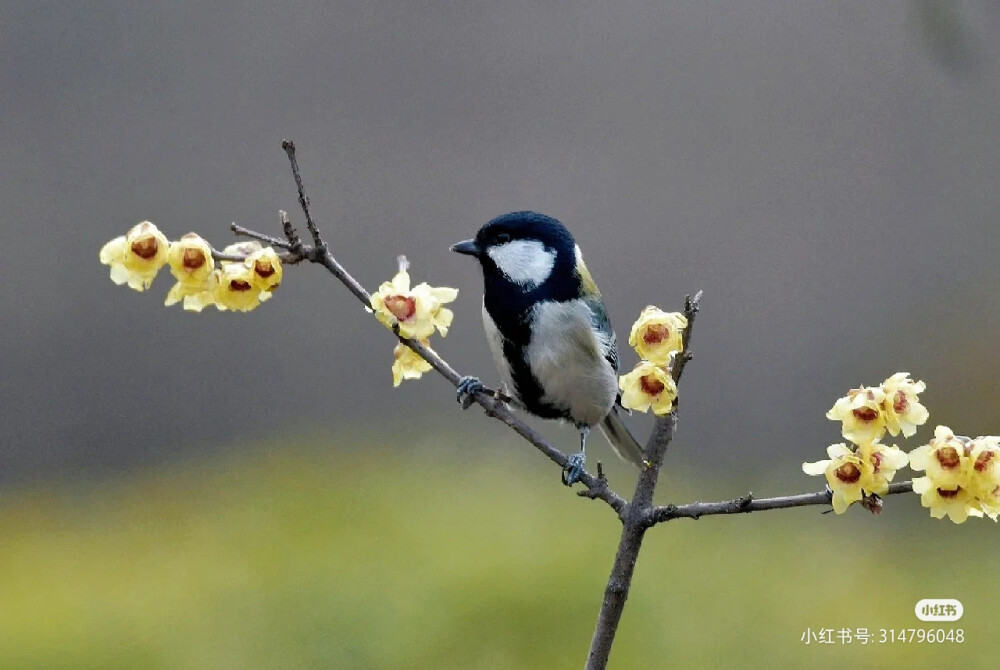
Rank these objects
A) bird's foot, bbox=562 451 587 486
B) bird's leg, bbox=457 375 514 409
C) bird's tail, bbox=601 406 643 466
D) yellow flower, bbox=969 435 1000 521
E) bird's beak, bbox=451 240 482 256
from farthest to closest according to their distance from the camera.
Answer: bird's tail, bbox=601 406 643 466
bird's beak, bbox=451 240 482 256
bird's leg, bbox=457 375 514 409
bird's foot, bbox=562 451 587 486
yellow flower, bbox=969 435 1000 521

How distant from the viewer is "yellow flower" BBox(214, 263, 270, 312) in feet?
2.51

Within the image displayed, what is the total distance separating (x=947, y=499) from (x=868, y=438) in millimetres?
60

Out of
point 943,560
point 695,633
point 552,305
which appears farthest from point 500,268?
point 943,560

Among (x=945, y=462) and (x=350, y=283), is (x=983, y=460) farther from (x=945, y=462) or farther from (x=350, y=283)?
(x=350, y=283)

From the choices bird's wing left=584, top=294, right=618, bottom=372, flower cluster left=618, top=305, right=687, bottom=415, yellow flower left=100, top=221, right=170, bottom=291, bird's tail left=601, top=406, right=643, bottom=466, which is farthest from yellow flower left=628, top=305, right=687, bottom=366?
bird's tail left=601, top=406, right=643, bottom=466

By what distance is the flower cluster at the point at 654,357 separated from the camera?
70cm

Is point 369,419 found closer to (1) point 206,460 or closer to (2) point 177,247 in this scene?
(1) point 206,460

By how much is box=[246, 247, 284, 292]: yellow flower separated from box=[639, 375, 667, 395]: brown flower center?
10.5 inches

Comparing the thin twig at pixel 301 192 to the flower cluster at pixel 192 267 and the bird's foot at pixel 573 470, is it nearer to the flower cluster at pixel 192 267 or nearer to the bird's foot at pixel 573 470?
the flower cluster at pixel 192 267

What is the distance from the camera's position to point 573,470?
80cm

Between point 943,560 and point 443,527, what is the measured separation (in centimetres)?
94

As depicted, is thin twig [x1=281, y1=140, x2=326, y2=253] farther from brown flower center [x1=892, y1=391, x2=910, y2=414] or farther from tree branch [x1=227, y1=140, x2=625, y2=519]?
brown flower center [x1=892, y1=391, x2=910, y2=414]

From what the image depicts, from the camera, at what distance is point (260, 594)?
1.80m

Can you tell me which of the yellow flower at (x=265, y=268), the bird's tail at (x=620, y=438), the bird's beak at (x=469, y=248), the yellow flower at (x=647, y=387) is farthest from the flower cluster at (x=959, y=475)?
the bird's tail at (x=620, y=438)
